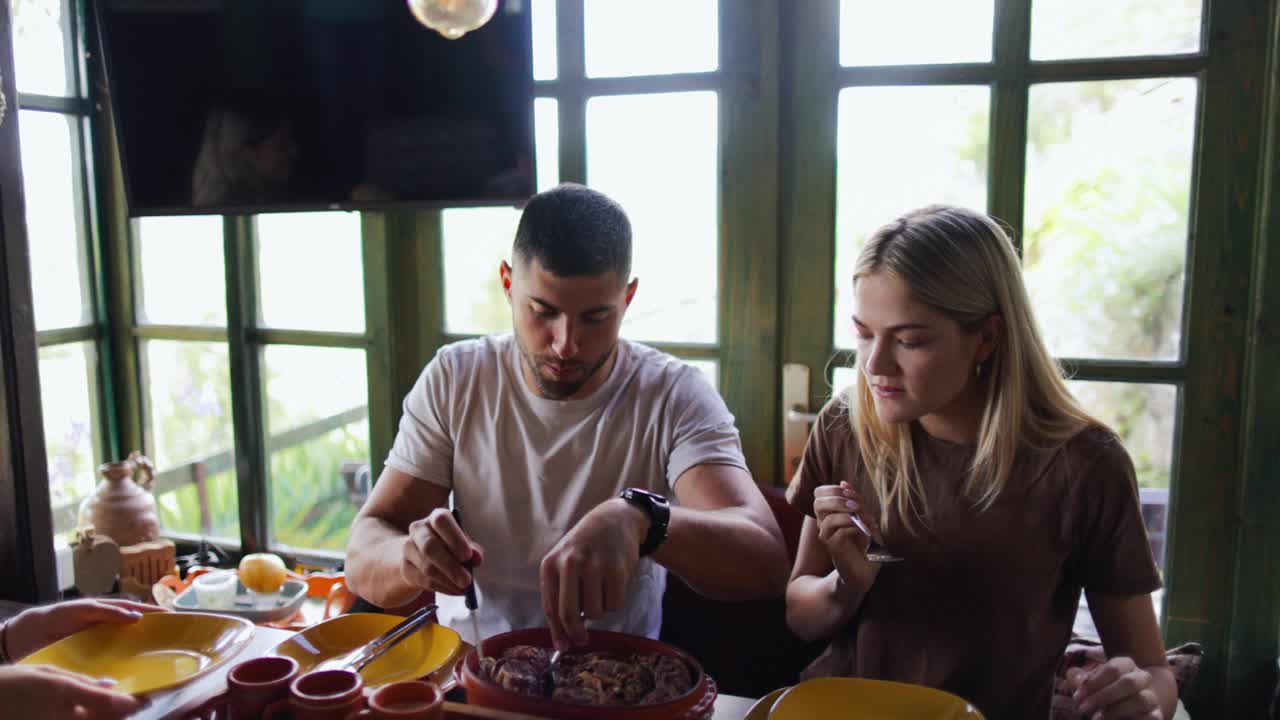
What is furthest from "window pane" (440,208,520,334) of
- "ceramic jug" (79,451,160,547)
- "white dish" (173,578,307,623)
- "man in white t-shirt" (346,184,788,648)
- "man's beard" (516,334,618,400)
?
"ceramic jug" (79,451,160,547)

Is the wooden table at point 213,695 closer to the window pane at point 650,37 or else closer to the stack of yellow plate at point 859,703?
the stack of yellow plate at point 859,703

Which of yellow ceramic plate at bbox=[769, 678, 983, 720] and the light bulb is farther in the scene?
the light bulb

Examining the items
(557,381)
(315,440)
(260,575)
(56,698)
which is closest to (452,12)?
(557,381)

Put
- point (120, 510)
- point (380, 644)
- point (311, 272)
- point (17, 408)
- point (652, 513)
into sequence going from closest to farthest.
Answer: point (380, 644)
point (652, 513)
point (17, 408)
point (120, 510)
point (311, 272)

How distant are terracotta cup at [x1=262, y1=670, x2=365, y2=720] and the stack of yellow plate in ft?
1.46

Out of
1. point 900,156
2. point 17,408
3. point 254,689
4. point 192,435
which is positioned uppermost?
point 900,156

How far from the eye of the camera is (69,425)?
2.58m

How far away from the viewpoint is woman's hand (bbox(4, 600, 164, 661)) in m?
1.30

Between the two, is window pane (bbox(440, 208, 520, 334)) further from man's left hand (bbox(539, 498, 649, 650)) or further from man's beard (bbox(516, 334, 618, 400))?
man's left hand (bbox(539, 498, 649, 650))

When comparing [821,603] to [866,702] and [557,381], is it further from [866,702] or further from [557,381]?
[557,381]

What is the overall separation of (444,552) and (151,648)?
0.45 metres

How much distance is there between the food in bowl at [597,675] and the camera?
3.48 ft

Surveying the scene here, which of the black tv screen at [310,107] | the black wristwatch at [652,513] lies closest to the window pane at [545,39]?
the black tv screen at [310,107]

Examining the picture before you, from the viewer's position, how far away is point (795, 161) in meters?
2.08
